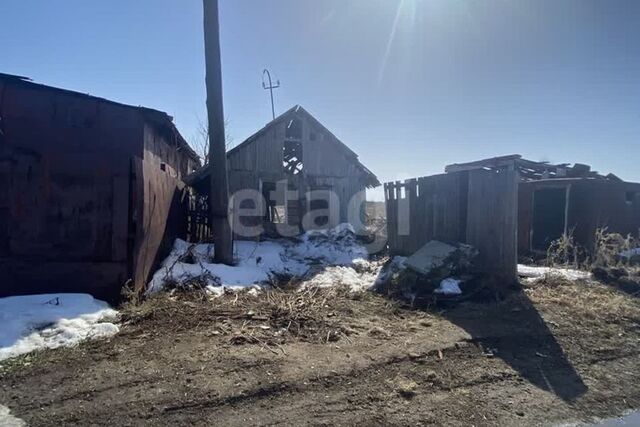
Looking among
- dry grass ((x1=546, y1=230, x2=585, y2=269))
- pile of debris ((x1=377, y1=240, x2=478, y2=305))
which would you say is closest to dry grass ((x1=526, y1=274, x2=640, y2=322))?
pile of debris ((x1=377, y1=240, x2=478, y2=305))

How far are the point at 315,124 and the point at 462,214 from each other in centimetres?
793

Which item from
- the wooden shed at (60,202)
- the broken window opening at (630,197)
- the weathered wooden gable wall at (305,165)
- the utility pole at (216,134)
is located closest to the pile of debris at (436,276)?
the utility pole at (216,134)

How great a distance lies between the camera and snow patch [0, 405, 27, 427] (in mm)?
2779

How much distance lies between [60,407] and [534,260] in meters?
10.5

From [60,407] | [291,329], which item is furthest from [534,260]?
[60,407]

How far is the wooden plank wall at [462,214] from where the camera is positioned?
7.03 metres

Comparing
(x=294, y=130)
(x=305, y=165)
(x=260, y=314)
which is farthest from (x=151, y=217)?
(x=294, y=130)

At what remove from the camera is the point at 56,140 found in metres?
5.78

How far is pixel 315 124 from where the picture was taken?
14.2 m

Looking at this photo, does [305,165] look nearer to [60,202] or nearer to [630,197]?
[60,202]

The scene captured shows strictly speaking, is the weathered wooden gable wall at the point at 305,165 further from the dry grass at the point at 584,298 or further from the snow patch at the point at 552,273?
the dry grass at the point at 584,298

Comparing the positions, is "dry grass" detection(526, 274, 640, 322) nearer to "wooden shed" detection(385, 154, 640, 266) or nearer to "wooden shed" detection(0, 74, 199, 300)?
"wooden shed" detection(385, 154, 640, 266)

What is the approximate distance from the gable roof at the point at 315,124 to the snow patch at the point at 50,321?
7223mm

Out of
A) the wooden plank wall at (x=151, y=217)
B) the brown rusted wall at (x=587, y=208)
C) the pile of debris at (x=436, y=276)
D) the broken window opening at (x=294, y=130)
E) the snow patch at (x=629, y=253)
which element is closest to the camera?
the wooden plank wall at (x=151, y=217)
